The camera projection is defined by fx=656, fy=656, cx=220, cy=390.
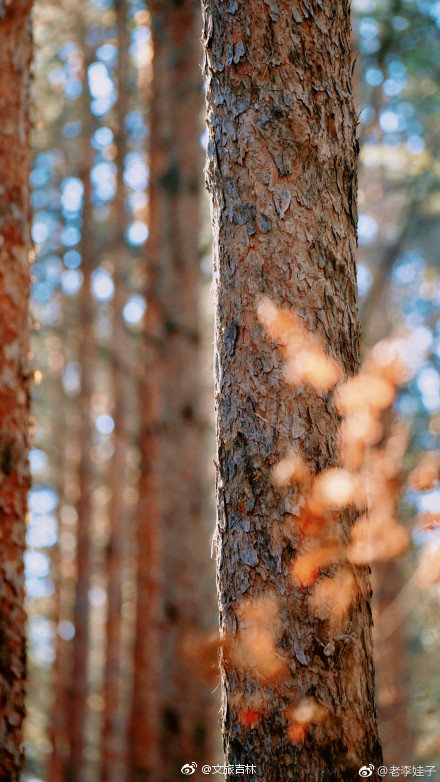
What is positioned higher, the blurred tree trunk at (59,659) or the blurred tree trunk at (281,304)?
the blurred tree trunk at (281,304)

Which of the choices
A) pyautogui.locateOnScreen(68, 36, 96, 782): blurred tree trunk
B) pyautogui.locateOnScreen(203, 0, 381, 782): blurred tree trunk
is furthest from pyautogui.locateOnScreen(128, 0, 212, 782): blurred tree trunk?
pyautogui.locateOnScreen(203, 0, 381, 782): blurred tree trunk

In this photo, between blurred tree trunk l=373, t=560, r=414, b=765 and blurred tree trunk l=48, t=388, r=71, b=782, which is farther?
blurred tree trunk l=48, t=388, r=71, b=782

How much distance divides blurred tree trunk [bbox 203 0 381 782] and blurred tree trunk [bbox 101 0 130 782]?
6.51 metres

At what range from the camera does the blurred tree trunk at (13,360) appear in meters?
3.33

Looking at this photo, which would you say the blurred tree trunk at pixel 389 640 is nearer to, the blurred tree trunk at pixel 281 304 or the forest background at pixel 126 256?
the forest background at pixel 126 256

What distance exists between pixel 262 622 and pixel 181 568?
3273 mm

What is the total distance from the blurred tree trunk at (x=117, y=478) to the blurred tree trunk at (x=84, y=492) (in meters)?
0.36

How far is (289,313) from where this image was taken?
83.0 inches

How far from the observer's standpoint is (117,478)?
9195mm

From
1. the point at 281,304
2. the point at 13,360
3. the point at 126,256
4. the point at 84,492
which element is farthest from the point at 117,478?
the point at 281,304

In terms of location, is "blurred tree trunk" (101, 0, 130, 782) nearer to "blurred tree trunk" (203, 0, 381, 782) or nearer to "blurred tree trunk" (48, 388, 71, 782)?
"blurred tree trunk" (48, 388, 71, 782)

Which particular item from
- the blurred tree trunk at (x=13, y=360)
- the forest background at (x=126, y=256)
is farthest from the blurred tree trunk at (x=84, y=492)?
the blurred tree trunk at (x=13, y=360)

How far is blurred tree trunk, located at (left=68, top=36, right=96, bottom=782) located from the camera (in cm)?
875

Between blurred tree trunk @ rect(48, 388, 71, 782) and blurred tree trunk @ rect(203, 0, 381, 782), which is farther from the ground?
blurred tree trunk @ rect(203, 0, 381, 782)
